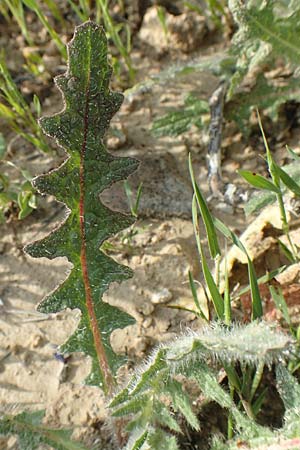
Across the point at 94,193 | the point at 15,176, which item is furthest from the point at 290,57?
the point at 15,176

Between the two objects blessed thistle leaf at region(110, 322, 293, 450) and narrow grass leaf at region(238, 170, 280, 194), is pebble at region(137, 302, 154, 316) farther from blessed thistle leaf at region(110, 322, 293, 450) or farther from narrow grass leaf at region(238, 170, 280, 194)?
narrow grass leaf at region(238, 170, 280, 194)

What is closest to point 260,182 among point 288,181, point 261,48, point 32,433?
point 288,181

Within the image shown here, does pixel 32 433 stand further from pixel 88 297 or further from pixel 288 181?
pixel 288 181

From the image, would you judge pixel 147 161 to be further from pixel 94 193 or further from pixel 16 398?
pixel 16 398

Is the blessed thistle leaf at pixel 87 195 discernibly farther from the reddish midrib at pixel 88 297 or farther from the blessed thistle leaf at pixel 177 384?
the blessed thistle leaf at pixel 177 384

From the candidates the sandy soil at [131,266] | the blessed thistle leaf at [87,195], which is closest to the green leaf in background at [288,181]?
the sandy soil at [131,266]

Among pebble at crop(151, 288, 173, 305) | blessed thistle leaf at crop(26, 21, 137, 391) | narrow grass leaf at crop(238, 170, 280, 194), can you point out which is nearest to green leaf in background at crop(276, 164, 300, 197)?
narrow grass leaf at crop(238, 170, 280, 194)

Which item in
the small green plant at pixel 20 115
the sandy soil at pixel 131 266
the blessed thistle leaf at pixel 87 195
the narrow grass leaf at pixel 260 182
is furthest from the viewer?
the small green plant at pixel 20 115
